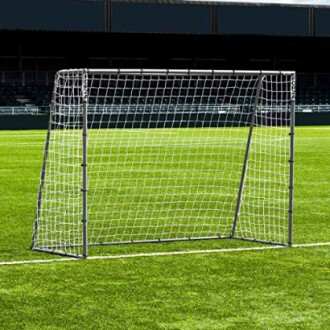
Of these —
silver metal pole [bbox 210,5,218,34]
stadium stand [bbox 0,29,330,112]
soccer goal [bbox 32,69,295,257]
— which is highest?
silver metal pole [bbox 210,5,218,34]

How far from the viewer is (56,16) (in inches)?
1996

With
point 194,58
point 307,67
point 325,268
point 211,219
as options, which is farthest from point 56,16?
point 325,268

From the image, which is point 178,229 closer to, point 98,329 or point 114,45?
point 98,329

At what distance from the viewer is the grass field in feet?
20.7

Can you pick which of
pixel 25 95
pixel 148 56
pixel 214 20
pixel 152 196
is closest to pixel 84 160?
pixel 152 196

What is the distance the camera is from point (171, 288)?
7.32 m

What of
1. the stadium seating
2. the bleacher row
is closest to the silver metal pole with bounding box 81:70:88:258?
the bleacher row

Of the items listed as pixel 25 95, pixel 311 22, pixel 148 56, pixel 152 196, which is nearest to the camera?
pixel 152 196

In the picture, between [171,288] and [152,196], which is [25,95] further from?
[171,288]

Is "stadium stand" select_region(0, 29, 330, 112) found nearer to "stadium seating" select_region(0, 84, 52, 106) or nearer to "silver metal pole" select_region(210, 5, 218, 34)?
"stadium seating" select_region(0, 84, 52, 106)

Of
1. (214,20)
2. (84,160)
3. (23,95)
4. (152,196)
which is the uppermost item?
(214,20)

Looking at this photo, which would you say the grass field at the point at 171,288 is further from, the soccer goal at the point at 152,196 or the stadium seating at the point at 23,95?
the stadium seating at the point at 23,95

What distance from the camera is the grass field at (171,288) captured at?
249 inches

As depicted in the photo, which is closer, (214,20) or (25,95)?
(25,95)
